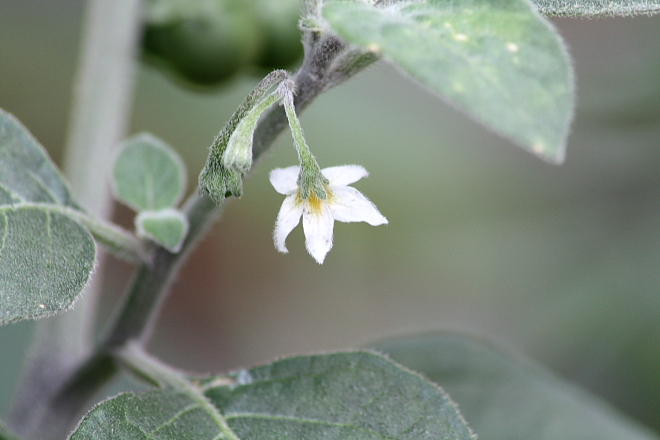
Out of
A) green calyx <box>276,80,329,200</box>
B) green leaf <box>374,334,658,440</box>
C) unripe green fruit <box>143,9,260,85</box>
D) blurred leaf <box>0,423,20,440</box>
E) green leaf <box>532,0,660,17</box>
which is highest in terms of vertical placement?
green leaf <box>532,0,660,17</box>

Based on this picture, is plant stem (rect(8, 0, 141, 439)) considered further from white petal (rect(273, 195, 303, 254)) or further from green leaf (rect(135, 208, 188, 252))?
white petal (rect(273, 195, 303, 254))

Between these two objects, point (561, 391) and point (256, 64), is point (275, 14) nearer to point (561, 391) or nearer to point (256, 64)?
point (256, 64)

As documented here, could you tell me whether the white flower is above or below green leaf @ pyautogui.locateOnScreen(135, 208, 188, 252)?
above

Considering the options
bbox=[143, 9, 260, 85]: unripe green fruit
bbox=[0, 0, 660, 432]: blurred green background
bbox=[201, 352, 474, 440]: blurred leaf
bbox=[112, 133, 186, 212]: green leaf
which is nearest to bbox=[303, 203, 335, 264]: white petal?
bbox=[201, 352, 474, 440]: blurred leaf

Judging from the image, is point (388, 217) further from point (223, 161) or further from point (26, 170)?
point (223, 161)

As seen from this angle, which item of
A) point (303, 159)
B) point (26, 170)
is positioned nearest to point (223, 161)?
point (303, 159)
